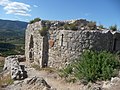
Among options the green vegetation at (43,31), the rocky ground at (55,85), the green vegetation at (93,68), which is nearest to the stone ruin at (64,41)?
the green vegetation at (43,31)

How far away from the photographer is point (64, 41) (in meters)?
12.9

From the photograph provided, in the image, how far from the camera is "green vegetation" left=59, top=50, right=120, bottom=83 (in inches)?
395

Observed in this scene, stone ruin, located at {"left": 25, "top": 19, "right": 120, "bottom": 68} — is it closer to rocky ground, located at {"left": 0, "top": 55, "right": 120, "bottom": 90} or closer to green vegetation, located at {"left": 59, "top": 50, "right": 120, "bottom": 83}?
green vegetation, located at {"left": 59, "top": 50, "right": 120, "bottom": 83}

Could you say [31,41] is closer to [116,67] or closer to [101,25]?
[101,25]

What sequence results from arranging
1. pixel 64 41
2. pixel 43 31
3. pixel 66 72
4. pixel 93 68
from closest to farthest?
pixel 93 68 → pixel 66 72 → pixel 64 41 → pixel 43 31

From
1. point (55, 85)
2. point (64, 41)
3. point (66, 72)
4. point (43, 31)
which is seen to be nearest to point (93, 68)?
point (66, 72)

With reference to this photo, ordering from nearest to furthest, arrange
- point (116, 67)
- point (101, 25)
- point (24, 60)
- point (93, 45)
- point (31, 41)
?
point (116, 67)
point (93, 45)
point (101, 25)
point (31, 41)
point (24, 60)

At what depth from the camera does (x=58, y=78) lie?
11.5m

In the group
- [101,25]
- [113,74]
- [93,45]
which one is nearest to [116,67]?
[113,74]

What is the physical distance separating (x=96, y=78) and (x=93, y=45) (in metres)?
2.73

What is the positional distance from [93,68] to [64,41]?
10.2ft

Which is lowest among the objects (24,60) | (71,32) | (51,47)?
(24,60)

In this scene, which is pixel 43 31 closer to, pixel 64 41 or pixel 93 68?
pixel 64 41

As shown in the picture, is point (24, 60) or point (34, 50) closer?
point (34, 50)
